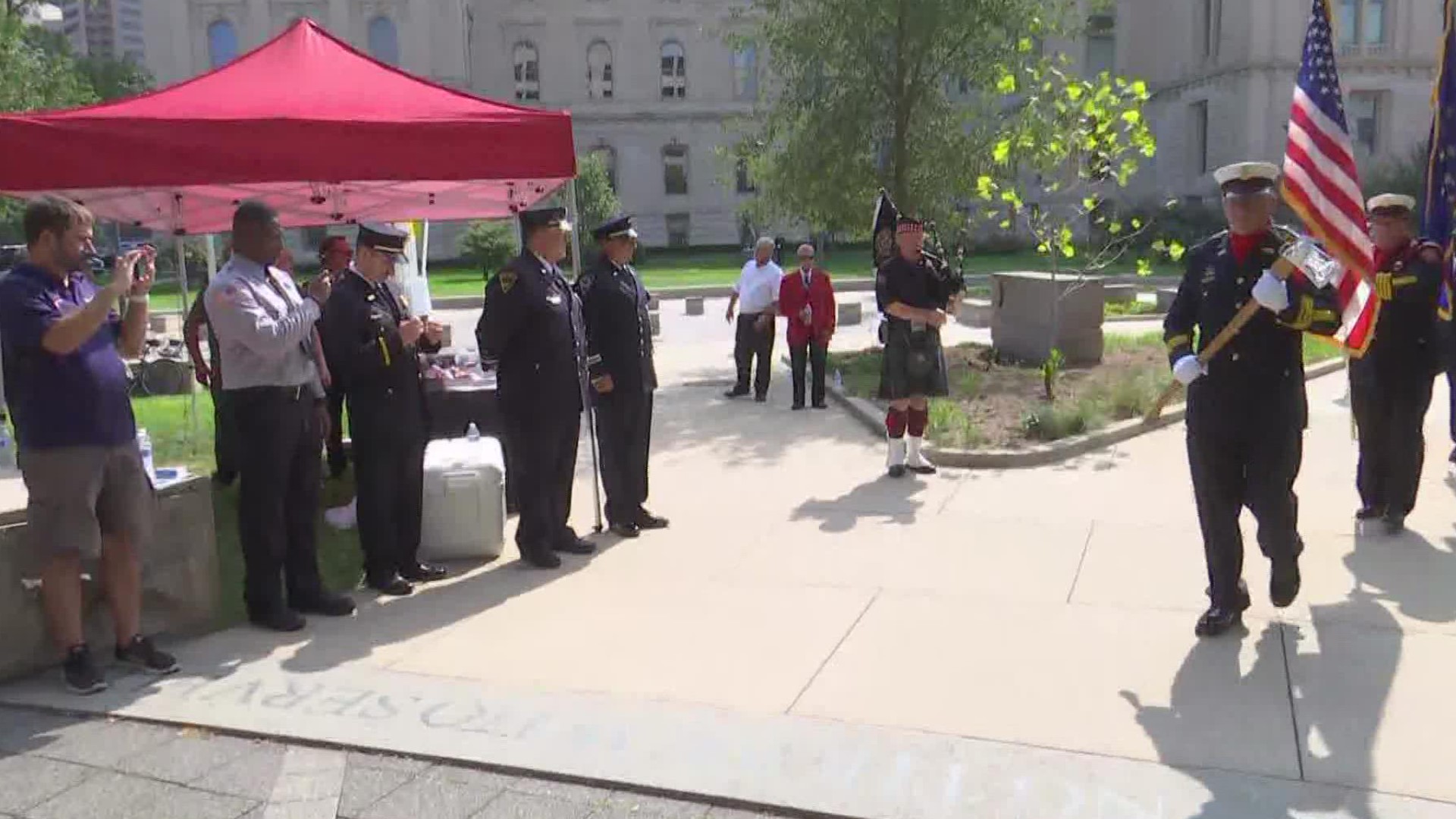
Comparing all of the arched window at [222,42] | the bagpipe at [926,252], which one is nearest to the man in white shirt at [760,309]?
the bagpipe at [926,252]

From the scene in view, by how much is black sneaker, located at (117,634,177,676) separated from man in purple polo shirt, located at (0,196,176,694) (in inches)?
6.0

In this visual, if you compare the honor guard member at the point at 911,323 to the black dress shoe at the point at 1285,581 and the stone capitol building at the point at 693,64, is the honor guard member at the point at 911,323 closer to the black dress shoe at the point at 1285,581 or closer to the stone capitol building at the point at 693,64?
the black dress shoe at the point at 1285,581

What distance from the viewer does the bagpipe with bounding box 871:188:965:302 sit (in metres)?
8.85

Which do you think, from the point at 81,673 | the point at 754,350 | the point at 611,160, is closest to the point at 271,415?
the point at 81,673

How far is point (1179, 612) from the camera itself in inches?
225

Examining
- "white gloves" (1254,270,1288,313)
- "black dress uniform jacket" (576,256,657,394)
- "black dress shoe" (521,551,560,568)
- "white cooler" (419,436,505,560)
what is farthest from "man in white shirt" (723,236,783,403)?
"white gloves" (1254,270,1288,313)

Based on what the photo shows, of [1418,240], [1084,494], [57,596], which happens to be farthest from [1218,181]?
[57,596]

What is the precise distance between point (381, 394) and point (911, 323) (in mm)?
4119

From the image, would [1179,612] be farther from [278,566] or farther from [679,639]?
[278,566]

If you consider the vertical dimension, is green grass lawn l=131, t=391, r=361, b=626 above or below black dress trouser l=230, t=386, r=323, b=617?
below

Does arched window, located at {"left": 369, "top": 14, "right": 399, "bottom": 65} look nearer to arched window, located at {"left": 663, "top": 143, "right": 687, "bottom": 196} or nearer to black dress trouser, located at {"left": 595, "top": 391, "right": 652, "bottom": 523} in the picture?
arched window, located at {"left": 663, "top": 143, "right": 687, "bottom": 196}

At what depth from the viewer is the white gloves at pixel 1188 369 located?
203 inches

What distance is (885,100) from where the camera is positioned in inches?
648

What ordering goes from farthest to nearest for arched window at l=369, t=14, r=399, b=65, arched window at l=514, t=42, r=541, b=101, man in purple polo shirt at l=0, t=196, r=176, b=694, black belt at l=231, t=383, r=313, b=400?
arched window at l=514, t=42, r=541, b=101 < arched window at l=369, t=14, r=399, b=65 < black belt at l=231, t=383, r=313, b=400 < man in purple polo shirt at l=0, t=196, r=176, b=694
